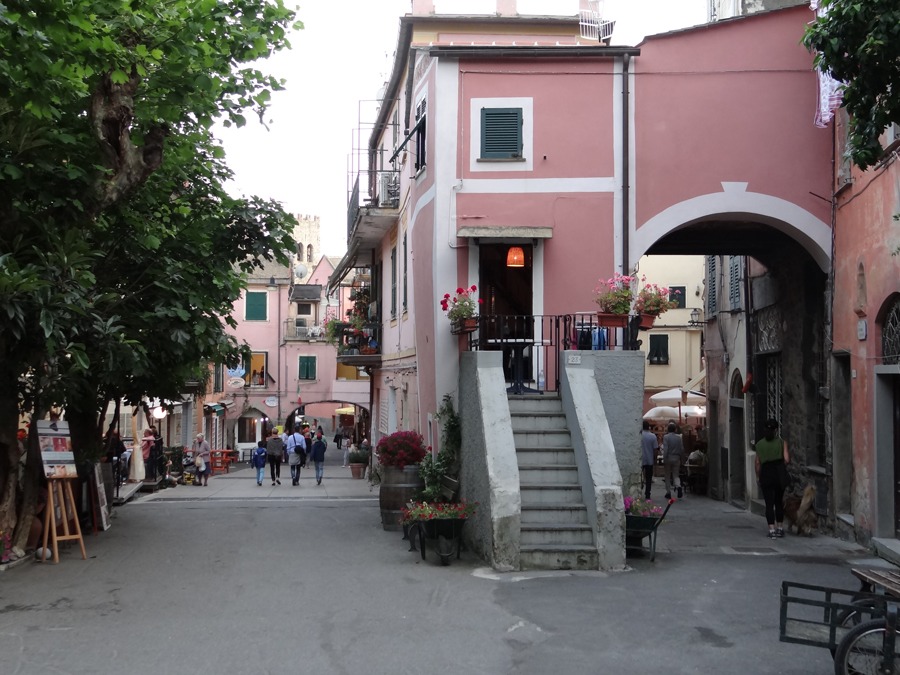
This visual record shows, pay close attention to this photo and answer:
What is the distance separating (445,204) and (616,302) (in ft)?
10.7

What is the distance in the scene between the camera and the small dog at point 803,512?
13.6 m

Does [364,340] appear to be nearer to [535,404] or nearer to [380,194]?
[380,194]

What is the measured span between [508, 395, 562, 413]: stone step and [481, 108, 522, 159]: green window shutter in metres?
3.98

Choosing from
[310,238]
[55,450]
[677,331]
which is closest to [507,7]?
[55,450]

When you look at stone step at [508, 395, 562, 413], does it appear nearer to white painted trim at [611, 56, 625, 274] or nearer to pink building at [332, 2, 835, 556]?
pink building at [332, 2, 835, 556]

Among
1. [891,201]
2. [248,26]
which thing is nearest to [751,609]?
[891,201]

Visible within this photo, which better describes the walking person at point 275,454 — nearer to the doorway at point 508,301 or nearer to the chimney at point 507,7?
the doorway at point 508,301

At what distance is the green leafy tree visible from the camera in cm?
1002

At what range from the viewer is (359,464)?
94.7 ft

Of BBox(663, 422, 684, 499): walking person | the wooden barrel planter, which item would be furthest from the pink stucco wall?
BBox(663, 422, 684, 499): walking person

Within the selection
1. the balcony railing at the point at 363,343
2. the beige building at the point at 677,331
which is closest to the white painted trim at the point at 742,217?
the balcony railing at the point at 363,343

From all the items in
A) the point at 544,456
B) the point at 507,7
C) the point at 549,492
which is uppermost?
the point at 507,7

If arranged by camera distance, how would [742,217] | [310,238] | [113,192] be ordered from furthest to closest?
[310,238] → [742,217] → [113,192]

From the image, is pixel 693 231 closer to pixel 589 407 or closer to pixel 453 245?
pixel 453 245
